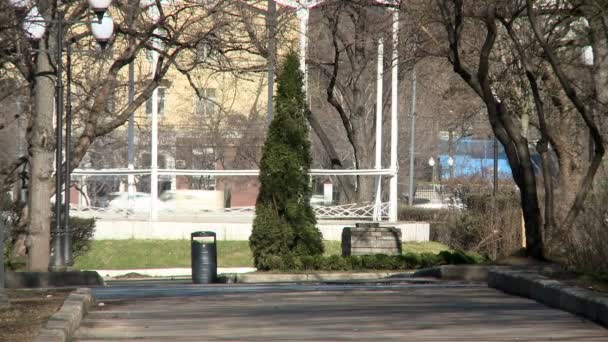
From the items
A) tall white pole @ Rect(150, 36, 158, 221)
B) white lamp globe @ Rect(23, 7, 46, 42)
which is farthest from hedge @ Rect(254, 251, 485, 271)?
tall white pole @ Rect(150, 36, 158, 221)

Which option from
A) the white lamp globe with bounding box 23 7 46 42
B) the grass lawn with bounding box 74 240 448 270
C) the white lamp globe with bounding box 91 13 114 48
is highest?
the white lamp globe with bounding box 23 7 46 42

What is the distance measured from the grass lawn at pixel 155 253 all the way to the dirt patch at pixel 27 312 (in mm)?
16640

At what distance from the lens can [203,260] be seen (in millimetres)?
23250

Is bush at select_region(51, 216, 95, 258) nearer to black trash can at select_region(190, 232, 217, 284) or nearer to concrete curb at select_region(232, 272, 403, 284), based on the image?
black trash can at select_region(190, 232, 217, 284)

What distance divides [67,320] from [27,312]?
1246mm

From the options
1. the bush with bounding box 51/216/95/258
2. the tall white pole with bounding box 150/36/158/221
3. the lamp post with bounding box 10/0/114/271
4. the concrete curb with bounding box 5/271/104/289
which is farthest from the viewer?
the tall white pole with bounding box 150/36/158/221

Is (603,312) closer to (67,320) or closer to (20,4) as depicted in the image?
(67,320)

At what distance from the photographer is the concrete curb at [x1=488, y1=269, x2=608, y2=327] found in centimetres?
959

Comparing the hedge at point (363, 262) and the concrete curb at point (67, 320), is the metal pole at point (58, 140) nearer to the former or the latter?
the hedge at point (363, 262)

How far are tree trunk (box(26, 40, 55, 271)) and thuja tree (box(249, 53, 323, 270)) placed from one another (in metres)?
4.33

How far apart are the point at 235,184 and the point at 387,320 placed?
46.3 meters

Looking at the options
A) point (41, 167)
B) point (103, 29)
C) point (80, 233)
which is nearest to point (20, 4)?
point (103, 29)

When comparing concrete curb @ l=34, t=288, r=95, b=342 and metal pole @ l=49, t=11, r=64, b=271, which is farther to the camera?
metal pole @ l=49, t=11, r=64, b=271

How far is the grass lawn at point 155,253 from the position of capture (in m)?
29.5
